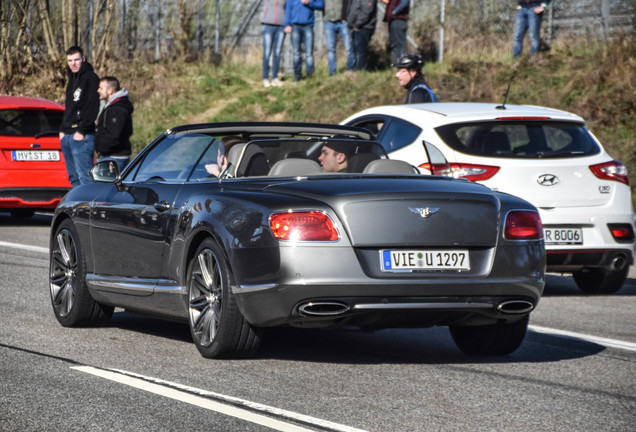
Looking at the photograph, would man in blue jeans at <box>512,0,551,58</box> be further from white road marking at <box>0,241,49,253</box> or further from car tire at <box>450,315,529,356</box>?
car tire at <box>450,315,529,356</box>

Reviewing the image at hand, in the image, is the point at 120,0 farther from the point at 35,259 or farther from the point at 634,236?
the point at 634,236

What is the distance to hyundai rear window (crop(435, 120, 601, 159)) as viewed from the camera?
10352 mm

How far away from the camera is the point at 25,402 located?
18.2ft

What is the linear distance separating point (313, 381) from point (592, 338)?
2619 millimetres

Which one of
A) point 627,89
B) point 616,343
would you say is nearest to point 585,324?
point 616,343

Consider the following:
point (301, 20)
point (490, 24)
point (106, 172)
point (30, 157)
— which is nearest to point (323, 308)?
point (106, 172)

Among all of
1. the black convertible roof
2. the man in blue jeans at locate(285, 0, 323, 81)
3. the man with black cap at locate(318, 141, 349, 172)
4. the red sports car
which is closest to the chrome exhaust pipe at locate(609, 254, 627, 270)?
the black convertible roof

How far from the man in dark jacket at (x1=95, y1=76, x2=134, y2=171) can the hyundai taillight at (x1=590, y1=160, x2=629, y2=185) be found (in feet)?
20.7

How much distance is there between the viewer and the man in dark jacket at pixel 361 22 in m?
24.0

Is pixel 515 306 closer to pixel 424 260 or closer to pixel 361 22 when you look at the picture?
pixel 424 260

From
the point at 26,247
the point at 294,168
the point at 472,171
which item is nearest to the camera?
the point at 294,168

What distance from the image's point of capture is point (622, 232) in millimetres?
10414

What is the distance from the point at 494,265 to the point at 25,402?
251 cm

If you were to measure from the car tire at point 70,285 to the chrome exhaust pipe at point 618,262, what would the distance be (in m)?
4.44
